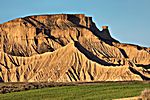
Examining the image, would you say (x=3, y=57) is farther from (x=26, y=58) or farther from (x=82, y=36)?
(x=82, y=36)

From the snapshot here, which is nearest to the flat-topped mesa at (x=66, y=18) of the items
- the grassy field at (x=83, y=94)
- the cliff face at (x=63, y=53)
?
the cliff face at (x=63, y=53)

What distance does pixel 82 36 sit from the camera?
156875mm

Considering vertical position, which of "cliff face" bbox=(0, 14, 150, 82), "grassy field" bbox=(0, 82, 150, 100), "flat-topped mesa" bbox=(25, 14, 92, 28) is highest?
"flat-topped mesa" bbox=(25, 14, 92, 28)

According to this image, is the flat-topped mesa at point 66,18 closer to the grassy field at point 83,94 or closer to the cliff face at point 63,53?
the cliff face at point 63,53

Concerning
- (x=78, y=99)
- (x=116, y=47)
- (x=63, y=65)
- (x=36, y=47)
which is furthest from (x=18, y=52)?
(x=78, y=99)

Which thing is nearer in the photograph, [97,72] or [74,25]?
[97,72]

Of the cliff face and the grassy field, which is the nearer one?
the grassy field

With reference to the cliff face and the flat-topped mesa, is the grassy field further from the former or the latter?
the flat-topped mesa

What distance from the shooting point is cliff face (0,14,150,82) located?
115 metres

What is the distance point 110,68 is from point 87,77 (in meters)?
6.87

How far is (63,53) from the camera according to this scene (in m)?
123

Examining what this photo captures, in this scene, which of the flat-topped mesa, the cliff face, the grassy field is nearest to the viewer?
the grassy field

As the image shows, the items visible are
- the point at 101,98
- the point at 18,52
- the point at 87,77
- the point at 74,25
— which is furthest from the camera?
the point at 74,25

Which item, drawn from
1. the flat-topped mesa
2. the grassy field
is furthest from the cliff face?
the grassy field
